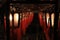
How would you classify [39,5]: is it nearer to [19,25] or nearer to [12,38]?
[19,25]

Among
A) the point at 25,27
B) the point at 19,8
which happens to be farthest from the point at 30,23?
the point at 19,8

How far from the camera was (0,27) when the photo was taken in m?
1.87

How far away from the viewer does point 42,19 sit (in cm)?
194

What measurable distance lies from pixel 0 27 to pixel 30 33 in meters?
0.41

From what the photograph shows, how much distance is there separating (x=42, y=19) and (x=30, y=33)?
0.82 ft

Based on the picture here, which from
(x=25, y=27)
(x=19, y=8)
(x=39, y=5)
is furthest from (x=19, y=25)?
(x=39, y=5)

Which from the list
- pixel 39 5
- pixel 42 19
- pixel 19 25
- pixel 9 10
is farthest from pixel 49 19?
pixel 9 10

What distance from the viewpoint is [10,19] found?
1.86m

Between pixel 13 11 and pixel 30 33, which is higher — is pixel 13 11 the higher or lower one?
the higher one

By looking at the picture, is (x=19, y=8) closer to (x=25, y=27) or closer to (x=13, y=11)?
(x=13, y=11)

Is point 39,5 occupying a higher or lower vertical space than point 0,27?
higher

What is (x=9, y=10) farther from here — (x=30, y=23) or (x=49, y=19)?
(x=49, y=19)

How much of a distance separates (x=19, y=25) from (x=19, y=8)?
225 mm

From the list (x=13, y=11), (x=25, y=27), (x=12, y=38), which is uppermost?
(x=13, y=11)
